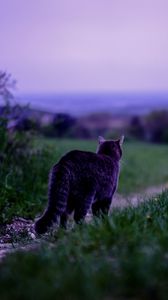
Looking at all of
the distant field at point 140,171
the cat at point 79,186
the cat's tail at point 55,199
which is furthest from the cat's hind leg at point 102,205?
the distant field at point 140,171

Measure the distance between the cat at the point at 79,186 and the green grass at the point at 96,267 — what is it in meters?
1.29

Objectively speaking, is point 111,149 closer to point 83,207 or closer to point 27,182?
point 83,207

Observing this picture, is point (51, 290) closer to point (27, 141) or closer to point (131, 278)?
point (131, 278)

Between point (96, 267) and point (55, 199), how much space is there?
8.16 ft

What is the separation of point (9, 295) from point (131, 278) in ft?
2.71

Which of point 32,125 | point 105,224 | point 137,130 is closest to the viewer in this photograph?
point 105,224

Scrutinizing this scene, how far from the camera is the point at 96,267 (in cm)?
440

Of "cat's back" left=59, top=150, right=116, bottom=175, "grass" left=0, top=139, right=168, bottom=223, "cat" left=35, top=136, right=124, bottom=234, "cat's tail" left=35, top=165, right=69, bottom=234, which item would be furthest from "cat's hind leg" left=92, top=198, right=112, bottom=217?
"grass" left=0, top=139, right=168, bottom=223

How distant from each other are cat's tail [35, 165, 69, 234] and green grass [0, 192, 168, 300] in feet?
4.08

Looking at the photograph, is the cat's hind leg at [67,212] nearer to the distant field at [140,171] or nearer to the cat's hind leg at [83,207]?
the cat's hind leg at [83,207]

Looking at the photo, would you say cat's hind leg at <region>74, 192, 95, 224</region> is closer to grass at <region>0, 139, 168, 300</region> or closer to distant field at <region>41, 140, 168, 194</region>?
grass at <region>0, 139, 168, 300</region>

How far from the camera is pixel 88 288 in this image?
388 centimetres

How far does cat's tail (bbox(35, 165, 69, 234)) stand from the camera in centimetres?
677

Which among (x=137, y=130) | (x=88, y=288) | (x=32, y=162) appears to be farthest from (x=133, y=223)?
(x=137, y=130)
